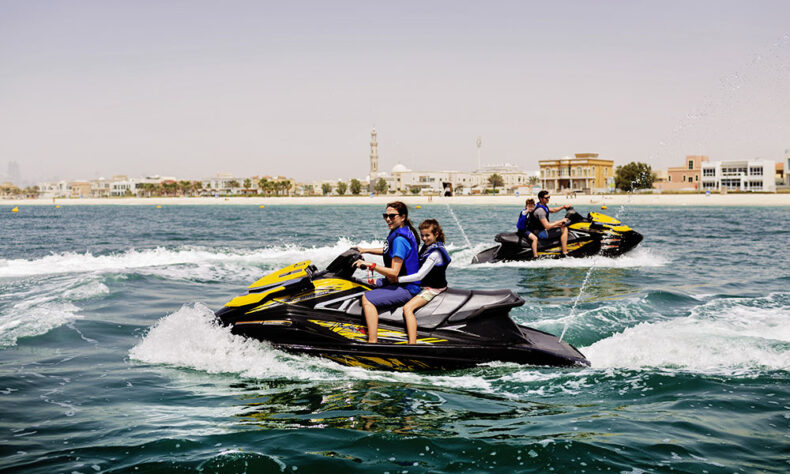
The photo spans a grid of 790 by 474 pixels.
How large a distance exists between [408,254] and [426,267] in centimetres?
27

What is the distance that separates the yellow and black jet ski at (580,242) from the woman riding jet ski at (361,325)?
448 inches

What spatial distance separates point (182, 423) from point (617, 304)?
9.29 metres

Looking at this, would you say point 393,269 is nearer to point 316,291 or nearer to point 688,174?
point 316,291

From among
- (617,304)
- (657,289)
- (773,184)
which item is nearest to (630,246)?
(657,289)

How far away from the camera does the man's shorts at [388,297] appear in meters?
7.26

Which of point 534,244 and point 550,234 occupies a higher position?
point 550,234

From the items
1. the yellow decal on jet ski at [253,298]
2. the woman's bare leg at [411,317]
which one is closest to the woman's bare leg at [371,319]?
the woman's bare leg at [411,317]

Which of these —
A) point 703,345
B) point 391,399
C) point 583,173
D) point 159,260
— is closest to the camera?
point 391,399

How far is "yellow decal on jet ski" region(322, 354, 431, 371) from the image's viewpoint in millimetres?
7246

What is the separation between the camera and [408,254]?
287 inches

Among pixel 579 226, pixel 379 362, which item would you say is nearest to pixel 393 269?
pixel 379 362

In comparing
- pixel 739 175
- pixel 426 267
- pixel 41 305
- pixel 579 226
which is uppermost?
pixel 739 175

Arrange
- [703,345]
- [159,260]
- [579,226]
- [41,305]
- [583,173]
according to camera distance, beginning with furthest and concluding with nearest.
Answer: [583,173] < [159,260] < [579,226] < [41,305] < [703,345]

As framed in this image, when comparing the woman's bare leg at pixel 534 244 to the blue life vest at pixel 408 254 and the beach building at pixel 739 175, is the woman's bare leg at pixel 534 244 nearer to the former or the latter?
the blue life vest at pixel 408 254
